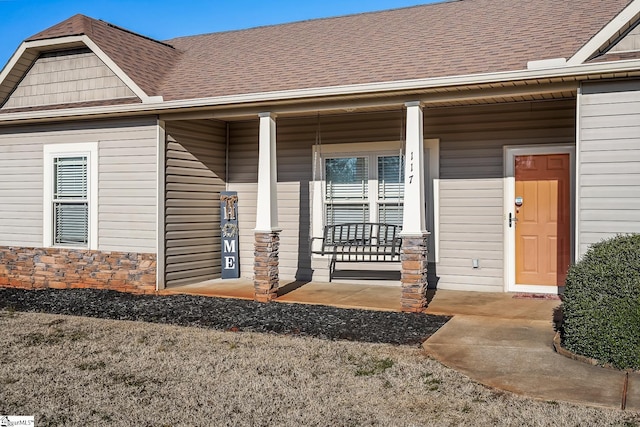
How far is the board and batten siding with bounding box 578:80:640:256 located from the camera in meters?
6.98

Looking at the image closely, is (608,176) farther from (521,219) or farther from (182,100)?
(182,100)

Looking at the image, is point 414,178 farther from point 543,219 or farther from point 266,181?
point 543,219

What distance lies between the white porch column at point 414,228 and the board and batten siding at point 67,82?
15.1 ft

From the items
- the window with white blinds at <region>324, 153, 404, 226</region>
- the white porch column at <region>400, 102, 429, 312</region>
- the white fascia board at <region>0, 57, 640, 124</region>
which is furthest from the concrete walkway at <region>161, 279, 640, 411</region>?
the white fascia board at <region>0, 57, 640, 124</region>

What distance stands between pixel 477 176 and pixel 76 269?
644 cm

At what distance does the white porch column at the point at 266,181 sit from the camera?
28.6 ft

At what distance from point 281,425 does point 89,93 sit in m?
7.86

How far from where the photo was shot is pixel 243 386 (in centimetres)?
491

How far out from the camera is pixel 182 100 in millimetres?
9188

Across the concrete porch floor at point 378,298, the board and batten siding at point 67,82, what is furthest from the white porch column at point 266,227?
the board and batten siding at point 67,82

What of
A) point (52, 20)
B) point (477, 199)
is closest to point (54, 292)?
point (52, 20)

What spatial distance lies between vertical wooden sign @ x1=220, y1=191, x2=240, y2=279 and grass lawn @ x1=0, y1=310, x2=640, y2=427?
13.2 ft

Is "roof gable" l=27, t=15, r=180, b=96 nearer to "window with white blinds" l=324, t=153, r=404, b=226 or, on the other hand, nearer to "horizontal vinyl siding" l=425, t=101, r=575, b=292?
"window with white blinds" l=324, t=153, r=404, b=226

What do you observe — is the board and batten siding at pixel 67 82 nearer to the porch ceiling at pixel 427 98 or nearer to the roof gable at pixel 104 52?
the roof gable at pixel 104 52
